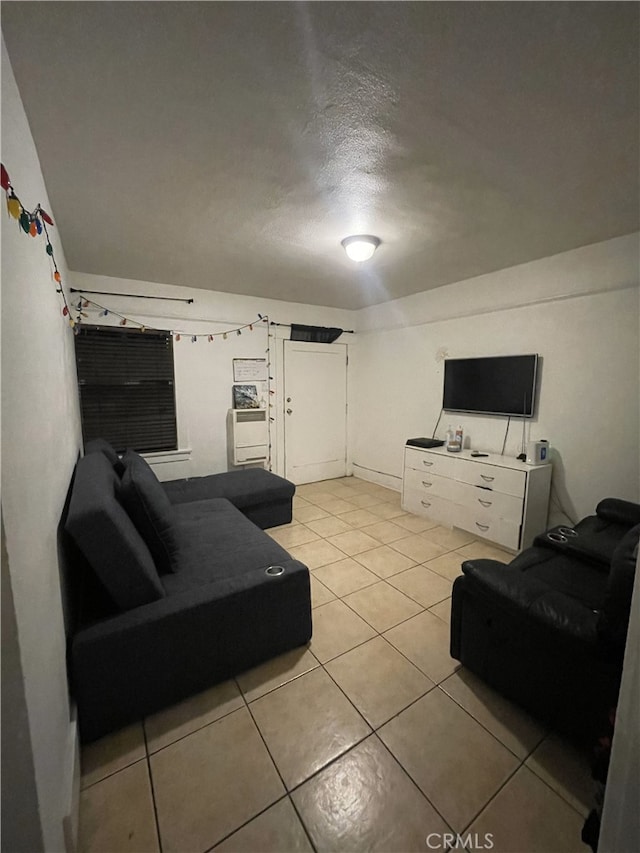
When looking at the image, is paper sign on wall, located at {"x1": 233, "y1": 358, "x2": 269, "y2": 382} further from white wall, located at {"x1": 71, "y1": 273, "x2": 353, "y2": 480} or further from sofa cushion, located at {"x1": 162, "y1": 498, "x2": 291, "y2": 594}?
sofa cushion, located at {"x1": 162, "y1": 498, "x2": 291, "y2": 594}

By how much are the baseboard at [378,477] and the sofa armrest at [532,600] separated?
289 cm

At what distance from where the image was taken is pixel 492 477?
294cm

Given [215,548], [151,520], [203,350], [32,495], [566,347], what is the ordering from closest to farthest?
1. [32,495]
2. [151,520]
3. [215,548]
4. [566,347]
5. [203,350]

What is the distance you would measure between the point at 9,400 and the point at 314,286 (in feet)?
11.0

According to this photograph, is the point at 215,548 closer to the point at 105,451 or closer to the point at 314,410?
the point at 105,451

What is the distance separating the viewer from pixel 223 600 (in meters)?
1.55

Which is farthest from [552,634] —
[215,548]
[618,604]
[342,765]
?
[215,548]

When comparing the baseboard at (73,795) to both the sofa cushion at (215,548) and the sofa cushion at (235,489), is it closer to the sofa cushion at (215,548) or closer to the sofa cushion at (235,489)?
the sofa cushion at (215,548)

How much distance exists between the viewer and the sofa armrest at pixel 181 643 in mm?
1323

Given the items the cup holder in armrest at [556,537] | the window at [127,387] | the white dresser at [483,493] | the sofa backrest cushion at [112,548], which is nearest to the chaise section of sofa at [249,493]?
the window at [127,387]

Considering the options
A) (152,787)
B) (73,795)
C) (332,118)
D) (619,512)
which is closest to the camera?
(73,795)

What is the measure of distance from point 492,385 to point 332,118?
2685mm

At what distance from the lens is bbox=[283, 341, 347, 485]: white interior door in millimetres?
4551

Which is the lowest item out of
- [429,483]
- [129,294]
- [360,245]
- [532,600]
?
[429,483]
